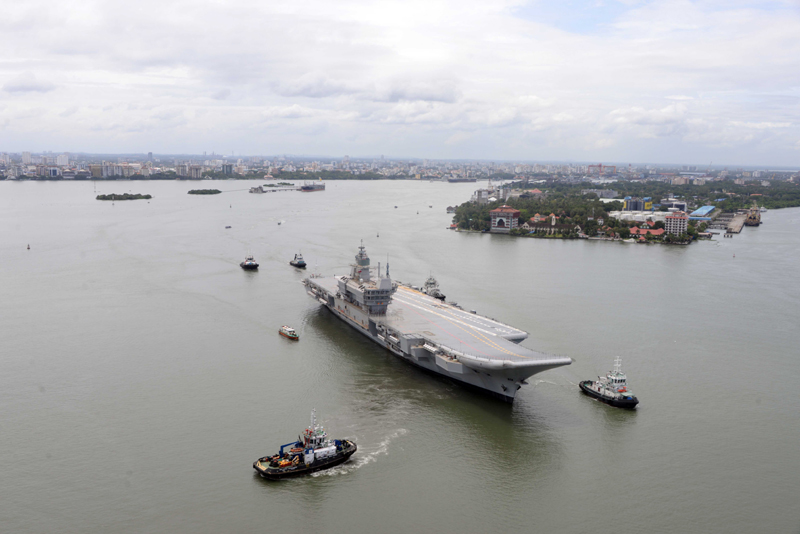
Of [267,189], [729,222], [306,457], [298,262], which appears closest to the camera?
[306,457]

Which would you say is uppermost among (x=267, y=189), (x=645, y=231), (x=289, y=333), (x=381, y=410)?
(x=267, y=189)

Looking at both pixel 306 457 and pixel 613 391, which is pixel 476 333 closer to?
pixel 613 391

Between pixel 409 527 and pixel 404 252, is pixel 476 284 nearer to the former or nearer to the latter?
pixel 404 252

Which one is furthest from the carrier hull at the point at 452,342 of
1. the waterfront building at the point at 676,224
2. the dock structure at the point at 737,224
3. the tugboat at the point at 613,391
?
the dock structure at the point at 737,224

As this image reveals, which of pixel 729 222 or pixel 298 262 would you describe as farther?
pixel 729 222

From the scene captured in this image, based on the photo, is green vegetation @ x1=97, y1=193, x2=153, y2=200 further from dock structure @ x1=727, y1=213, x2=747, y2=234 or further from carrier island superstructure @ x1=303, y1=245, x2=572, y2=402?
dock structure @ x1=727, y1=213, x2=747, y2=234

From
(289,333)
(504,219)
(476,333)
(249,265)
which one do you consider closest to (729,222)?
(504,219)

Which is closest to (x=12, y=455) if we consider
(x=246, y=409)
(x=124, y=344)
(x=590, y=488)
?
(x=246, y=409)

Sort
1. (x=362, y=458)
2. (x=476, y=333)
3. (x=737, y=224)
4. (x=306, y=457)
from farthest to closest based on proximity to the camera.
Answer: (x=737, y=224) → (x=476, y=333) → (x=362, y=458) → (x=306, y=457)
